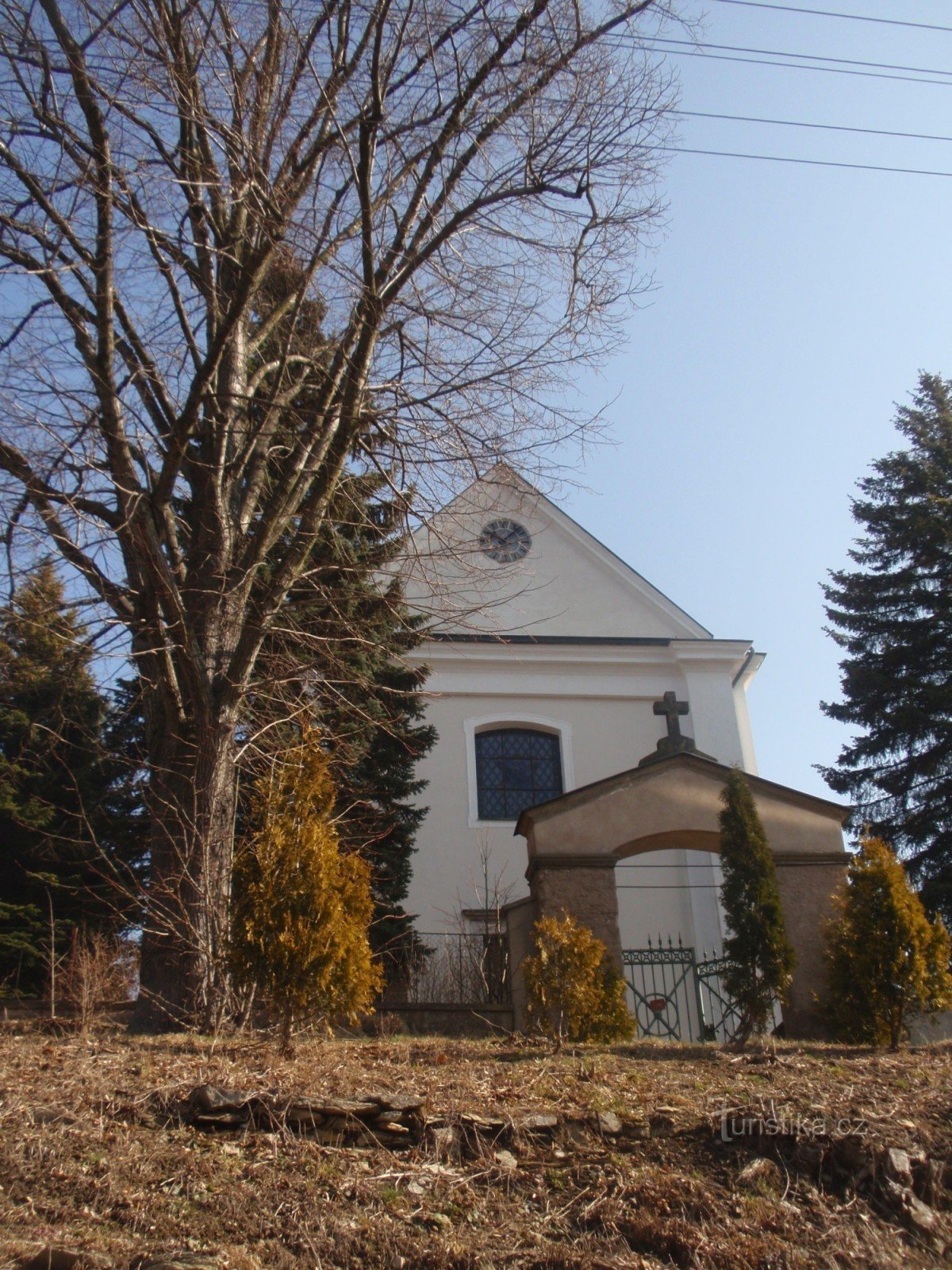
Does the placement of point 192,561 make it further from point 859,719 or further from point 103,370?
point 859,719

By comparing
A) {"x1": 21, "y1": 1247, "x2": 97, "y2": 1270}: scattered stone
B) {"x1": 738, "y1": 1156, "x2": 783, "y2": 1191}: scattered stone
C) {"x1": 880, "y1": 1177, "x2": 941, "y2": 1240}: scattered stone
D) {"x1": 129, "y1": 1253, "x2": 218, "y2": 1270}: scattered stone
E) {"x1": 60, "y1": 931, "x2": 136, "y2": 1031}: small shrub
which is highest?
{"x1": 60, "y1": 931, "x2": 136, "y2": 1031}: small shrub

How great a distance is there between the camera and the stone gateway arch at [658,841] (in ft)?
31.5

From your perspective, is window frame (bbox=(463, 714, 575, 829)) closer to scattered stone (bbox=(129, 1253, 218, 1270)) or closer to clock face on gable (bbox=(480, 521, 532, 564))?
clock face on gable (bbox=(480, 521, 532, 564))

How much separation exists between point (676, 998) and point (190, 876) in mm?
7723

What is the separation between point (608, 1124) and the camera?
5.26 m

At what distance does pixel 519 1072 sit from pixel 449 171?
6.69 metres

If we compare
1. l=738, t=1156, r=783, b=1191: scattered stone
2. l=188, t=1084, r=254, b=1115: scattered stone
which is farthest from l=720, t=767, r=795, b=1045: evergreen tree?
l=188, t=1084, r=254, b=1115: scattered stone

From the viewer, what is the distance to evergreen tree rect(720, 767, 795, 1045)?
8578 mm

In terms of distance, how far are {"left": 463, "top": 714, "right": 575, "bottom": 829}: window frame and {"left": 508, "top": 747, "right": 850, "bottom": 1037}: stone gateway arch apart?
617cm

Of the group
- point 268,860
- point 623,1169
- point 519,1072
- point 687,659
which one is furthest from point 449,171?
point 687,659

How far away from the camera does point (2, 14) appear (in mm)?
7547

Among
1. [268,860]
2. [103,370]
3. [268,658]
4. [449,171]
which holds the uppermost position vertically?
[449,171]

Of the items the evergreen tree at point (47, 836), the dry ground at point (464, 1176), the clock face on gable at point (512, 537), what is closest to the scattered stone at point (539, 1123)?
the dry ground at point (464, 1176)

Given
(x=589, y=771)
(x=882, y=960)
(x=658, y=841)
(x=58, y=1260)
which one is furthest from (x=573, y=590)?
(x=58, y=1260)
